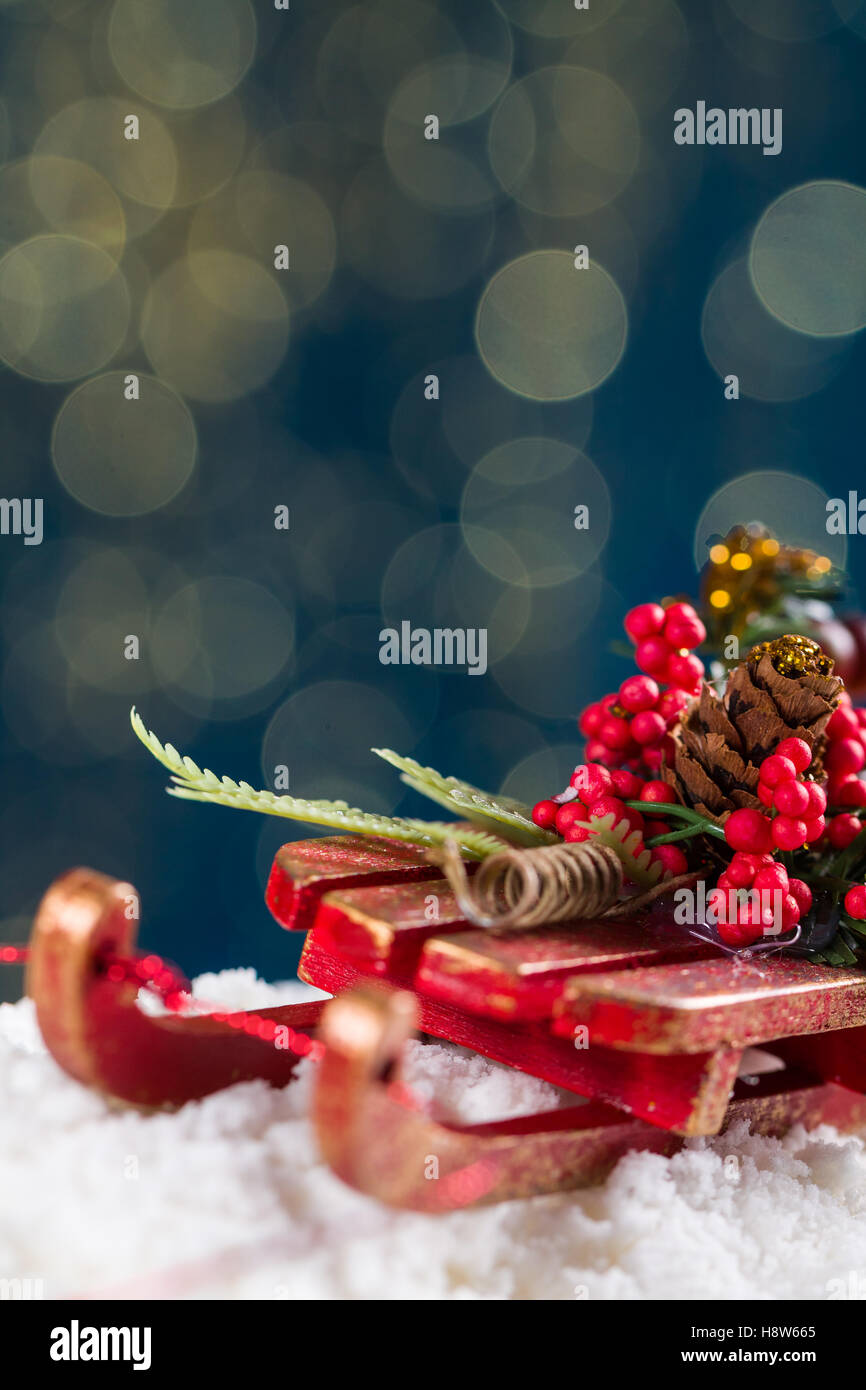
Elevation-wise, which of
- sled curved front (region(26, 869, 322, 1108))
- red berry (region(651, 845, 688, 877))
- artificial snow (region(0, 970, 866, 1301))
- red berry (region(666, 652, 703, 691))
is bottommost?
artificial snow (region(0, 970, 866, 1301))

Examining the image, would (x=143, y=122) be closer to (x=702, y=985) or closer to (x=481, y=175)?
(x=481, y=175)

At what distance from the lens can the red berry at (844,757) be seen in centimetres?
71

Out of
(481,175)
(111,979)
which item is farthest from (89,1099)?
(481,175)

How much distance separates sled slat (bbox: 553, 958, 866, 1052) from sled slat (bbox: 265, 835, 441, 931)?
0.52 ft

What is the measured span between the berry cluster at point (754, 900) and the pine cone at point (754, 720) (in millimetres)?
58

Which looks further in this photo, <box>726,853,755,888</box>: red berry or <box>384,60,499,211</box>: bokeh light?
<box>384,60,499,211</box>: bokeh light

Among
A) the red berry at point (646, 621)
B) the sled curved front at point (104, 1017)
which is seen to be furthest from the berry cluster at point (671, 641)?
the sled curved front at point (104, 1017)

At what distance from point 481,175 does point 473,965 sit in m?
1.05

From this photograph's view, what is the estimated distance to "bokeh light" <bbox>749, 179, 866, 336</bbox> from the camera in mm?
1332

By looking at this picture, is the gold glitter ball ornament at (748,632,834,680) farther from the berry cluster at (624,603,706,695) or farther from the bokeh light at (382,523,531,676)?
the bokeh light at (382,523,531,676)

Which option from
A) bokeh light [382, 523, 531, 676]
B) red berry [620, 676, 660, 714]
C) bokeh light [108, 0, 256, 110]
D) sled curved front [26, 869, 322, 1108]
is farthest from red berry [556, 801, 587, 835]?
bokeh light [108, 0, 256, 110]

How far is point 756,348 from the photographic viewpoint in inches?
53.8

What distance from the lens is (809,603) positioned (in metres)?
0.97

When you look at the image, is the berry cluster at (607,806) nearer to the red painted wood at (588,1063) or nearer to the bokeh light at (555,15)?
the red painted wood at (588,1063)
